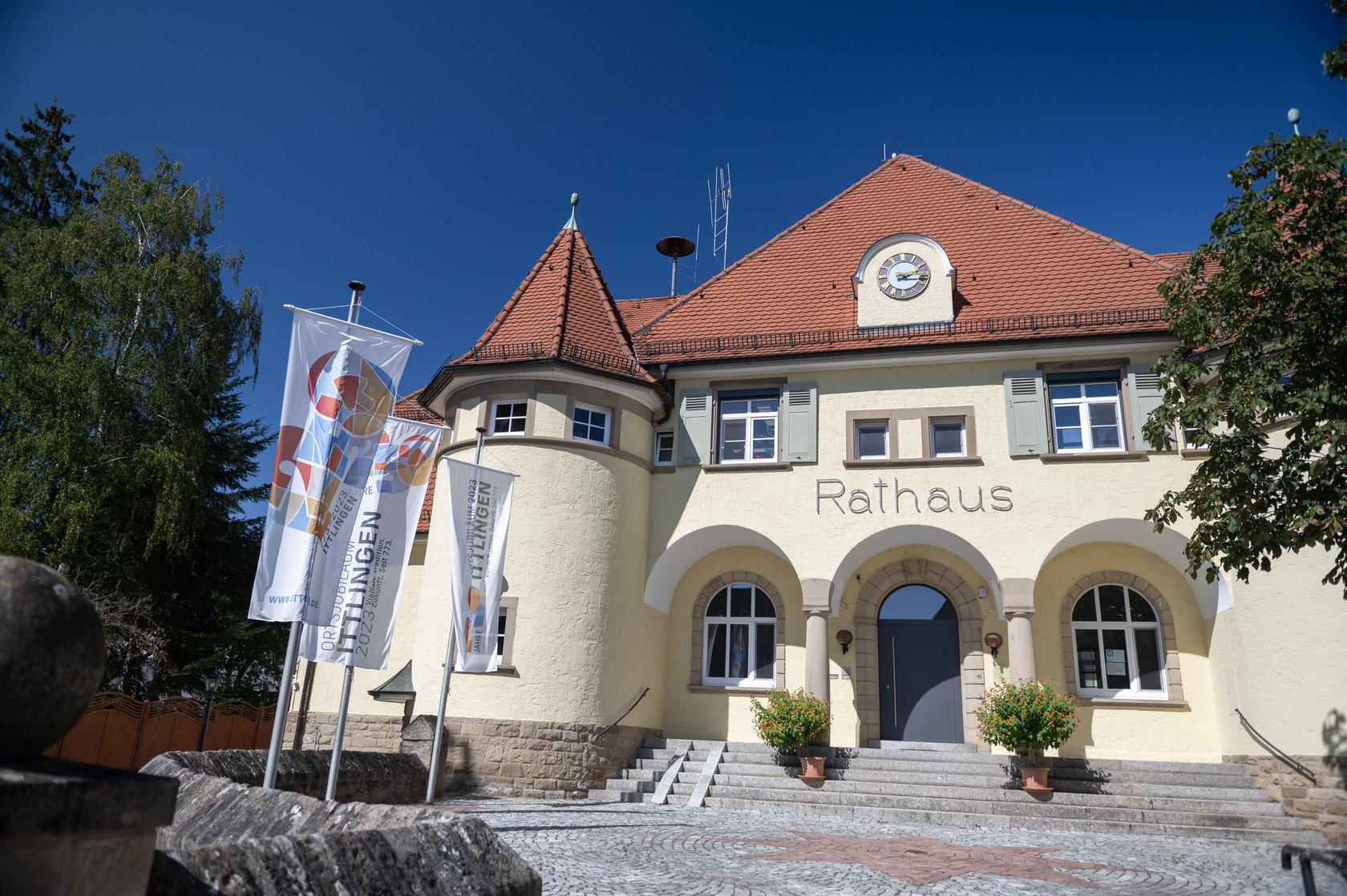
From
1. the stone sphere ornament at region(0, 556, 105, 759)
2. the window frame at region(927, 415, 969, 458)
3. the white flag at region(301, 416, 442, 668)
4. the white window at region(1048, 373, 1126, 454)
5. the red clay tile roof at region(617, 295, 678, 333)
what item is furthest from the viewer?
the red clay tile roof at region(617, 295, 678, 333)

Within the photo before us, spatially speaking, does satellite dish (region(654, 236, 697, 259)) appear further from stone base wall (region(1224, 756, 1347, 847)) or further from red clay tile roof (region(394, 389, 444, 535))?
stone base wall (region(1224, 756, 1347, 847))

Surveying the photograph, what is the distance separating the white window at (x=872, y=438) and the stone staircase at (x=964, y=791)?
4.97 metres

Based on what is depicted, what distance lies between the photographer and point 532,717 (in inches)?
577

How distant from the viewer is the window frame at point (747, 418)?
1691cm

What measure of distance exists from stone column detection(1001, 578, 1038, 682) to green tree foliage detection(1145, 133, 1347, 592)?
4.84 m

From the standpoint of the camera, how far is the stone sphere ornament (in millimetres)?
2197

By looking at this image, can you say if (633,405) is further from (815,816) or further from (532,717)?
(815,816)

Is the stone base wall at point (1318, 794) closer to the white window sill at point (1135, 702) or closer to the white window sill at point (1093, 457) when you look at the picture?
the white window sill at point (1135, 702)

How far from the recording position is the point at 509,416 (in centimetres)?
1634

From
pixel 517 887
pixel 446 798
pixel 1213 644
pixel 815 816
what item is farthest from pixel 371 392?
pixel 1213 644

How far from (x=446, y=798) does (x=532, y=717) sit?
1969 millimetres

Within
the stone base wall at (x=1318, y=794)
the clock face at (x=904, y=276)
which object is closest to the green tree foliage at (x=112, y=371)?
the clock face at (x=904, y=276)

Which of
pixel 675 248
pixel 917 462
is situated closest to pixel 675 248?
pixel 675 248

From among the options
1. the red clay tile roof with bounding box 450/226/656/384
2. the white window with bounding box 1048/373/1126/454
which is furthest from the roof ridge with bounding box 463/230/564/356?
the white window with bounding box 1048/373/1126/454
